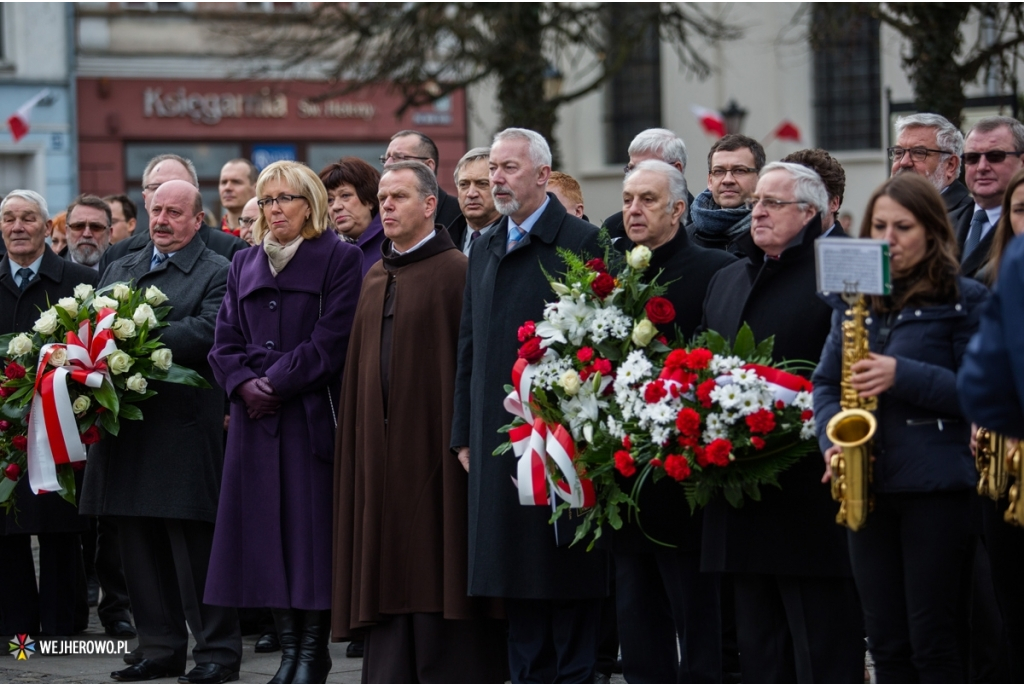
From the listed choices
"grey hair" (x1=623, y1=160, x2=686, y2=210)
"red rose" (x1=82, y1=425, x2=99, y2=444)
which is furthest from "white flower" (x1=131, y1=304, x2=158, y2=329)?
"grey hair" (x1=623, y1=160, x2=686, y2=210)

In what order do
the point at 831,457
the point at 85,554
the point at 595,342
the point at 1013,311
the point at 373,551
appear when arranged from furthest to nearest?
the point at 85,554 → the point at 373,551 → the point at 595,342 → the point at 831,457 → the point at 1013,311

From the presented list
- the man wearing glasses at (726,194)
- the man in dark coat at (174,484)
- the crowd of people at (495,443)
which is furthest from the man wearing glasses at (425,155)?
the man wearing glasses at (726,194)

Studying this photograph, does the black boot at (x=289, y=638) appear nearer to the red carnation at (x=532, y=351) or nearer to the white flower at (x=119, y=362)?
the white flower at (x=119, y=362)

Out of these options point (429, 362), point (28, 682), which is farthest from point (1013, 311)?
point (28, 682)

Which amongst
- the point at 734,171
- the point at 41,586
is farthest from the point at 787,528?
the point at 41,586

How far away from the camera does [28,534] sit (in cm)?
838

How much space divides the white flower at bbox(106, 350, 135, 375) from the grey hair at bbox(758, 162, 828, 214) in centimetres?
342

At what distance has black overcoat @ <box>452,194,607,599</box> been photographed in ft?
20.8

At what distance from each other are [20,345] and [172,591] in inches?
59.0

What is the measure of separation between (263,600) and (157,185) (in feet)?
9.53

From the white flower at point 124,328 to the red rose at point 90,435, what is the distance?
1.67 feet

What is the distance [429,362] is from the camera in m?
6.84

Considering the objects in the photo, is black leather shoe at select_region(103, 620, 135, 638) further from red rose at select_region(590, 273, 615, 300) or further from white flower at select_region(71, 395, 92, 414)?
red rose at select_region(590, 273, 615, 300)

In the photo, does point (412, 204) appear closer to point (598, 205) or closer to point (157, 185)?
point (157, 185)
